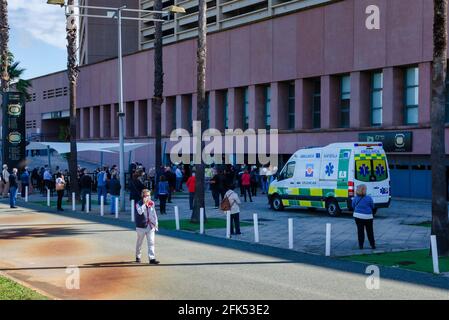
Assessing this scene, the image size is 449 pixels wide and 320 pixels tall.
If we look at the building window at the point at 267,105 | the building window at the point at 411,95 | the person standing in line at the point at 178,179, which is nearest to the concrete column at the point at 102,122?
the building window at the point at 267,105

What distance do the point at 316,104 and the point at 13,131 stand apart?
18.6 meters

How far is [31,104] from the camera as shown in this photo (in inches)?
3337

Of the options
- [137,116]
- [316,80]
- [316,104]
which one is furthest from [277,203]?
[137,116]

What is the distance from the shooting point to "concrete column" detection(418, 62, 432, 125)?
3428cm

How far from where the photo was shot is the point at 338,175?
82.0 feet

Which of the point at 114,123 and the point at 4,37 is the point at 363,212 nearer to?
the point at 4,37

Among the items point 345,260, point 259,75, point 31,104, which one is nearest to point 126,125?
point 259,75

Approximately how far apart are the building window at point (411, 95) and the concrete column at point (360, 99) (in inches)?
106

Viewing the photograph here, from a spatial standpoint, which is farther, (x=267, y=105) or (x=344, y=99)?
(x=267, y=105)

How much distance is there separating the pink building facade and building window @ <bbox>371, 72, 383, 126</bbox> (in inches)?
2.2

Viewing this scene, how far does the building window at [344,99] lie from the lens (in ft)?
132

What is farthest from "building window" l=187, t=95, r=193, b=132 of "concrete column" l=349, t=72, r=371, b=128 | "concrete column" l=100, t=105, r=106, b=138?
"concrete column" l=349, t=72, r=371, b=128

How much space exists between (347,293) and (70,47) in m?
26.5
